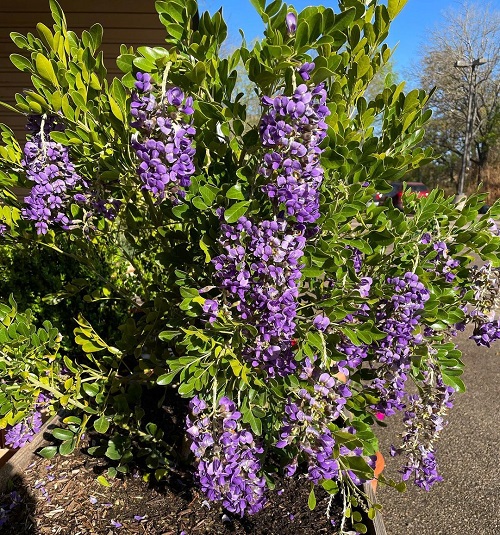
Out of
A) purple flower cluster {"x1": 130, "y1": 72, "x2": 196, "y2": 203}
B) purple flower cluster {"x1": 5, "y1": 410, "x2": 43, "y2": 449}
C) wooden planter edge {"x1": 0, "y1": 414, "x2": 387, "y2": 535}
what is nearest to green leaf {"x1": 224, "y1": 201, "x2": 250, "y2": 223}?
purple flower cluster {"x1": 130, "y1": 72, "x2": 196, "y2": 203}

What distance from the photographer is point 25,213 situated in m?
1.62

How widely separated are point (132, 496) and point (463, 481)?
1918mm

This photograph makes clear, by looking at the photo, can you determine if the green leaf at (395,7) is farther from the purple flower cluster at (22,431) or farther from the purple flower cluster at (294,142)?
the purple flower cluster at (22,431)

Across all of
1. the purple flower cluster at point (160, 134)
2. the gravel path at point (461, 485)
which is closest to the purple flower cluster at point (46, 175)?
the purple flower cluster at point (160, 134)

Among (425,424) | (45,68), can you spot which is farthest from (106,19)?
(425,424)

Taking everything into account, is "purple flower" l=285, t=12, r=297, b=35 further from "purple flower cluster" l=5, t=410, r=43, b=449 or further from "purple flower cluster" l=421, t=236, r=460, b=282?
"purple flower cluster" l=5, t=410, r=43, b=449

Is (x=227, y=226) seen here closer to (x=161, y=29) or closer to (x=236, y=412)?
(x=236, y=412)

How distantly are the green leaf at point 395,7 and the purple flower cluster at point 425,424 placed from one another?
47.6 inches

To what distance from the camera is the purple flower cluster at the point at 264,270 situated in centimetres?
131

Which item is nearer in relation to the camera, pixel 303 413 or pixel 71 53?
pixel 303 413

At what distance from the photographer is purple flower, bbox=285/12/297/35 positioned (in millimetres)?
1283

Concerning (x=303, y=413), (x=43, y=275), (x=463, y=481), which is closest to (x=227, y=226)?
(x=303, y=413)

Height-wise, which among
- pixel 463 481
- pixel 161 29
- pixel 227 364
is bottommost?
pixel 463 481

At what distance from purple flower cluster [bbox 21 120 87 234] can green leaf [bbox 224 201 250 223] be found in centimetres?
60
